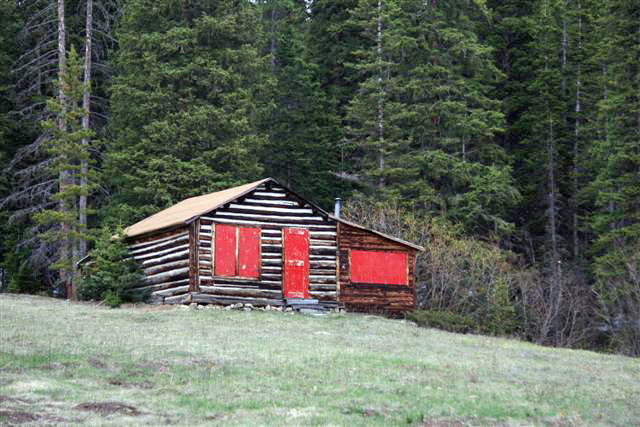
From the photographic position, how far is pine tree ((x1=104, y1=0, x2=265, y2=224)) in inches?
1676

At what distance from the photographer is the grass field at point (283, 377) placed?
13969mm

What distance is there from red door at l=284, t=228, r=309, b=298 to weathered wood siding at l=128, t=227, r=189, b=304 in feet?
10.8

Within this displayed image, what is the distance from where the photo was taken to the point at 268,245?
31.5 m

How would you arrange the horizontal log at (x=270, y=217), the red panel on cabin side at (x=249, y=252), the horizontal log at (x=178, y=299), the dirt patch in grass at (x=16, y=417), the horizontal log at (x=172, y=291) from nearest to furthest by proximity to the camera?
the dirt patch in grass at (x=16, y=417), the horizontal log at (x=178, y=299), the horizontal log at (x=172, y=291), the red panel on cabin side at (x=249, y=252), the horizontal log at (x=270, y=217)

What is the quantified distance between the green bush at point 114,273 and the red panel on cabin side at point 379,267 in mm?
7187

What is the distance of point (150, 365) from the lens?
17453 millimetres

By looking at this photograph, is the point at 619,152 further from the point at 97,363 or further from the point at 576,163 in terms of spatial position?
the point at 97,363

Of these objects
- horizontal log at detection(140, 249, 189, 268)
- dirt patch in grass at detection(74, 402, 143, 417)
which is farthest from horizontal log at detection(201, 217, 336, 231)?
dirt patch in grass at detection(74, 402, 143, 417)

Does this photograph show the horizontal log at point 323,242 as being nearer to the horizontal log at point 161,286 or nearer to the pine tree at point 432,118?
the horizontal log at point 161,286

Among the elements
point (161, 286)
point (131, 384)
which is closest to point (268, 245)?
point (161, 286)

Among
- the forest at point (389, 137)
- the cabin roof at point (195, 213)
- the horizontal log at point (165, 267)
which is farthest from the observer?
the forest at point (389, 137)

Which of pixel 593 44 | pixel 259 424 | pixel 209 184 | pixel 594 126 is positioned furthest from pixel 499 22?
pixel 259 424

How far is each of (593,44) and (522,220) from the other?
33.4ft

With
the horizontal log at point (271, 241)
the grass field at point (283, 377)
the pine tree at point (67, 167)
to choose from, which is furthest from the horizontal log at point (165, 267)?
the pine tree at point (67, 167)
